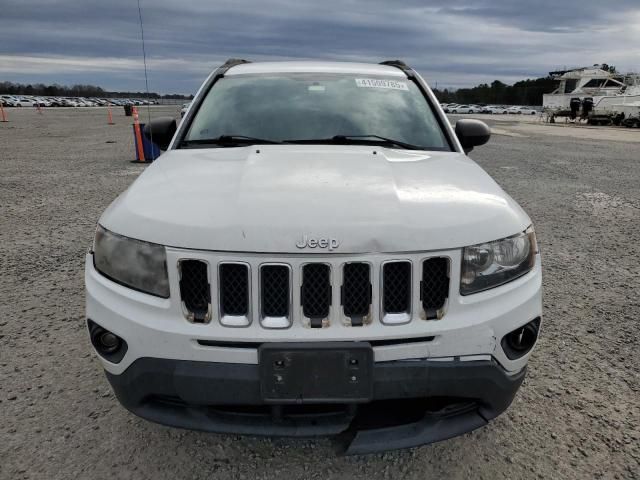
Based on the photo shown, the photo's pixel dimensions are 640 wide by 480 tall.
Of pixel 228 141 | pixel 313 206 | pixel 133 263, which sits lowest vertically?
pixel 133 263

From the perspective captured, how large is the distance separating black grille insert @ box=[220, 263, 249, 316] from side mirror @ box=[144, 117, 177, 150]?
1919mm

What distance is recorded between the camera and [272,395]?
175cm

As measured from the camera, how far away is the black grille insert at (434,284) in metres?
1.80

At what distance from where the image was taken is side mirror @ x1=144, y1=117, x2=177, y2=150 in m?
3.33

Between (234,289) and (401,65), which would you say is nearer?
(234,289)

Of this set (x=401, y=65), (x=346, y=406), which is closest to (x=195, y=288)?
(x=346, y=406)

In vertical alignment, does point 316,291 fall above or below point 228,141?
below

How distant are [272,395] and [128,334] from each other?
0.58 meters

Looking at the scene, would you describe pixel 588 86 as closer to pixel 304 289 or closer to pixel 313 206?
pixel 313 206

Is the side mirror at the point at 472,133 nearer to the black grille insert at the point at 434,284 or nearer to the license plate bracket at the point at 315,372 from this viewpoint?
the black grille insert at the point at 434,284

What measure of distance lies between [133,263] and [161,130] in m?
1.76

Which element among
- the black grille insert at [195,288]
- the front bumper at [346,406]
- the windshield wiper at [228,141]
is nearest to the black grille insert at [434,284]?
the front bumper at [346,406]

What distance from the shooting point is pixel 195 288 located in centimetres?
179

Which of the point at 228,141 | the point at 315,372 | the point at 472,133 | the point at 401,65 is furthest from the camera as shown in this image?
the point at 401,65
